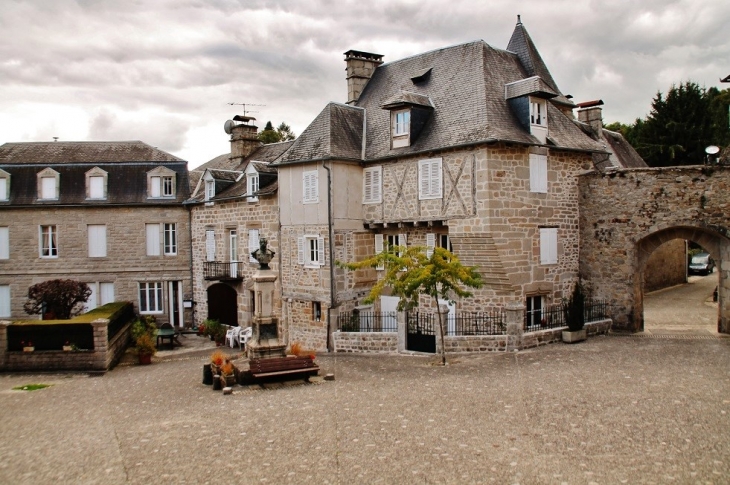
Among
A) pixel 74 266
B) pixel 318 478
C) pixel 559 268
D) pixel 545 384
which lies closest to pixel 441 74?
pixel 559 268

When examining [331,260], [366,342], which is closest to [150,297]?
[331,260]

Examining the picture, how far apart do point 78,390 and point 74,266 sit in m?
14.1

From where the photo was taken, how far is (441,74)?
20219mm

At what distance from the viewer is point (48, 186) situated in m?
27.0

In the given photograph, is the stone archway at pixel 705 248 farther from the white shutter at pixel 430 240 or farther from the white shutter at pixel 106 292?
the white shutter at pixel 106 292

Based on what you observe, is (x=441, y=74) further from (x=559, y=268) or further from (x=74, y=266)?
(x=74, y=266)

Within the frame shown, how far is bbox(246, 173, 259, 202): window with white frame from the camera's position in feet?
77.0

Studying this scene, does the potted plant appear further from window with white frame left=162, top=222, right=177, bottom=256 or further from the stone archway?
window with white frame left=162, top=222, right=177, bottom=256

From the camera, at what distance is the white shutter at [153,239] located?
27.5 m

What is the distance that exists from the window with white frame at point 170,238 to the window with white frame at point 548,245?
679 inches

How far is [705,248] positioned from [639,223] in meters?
1.92

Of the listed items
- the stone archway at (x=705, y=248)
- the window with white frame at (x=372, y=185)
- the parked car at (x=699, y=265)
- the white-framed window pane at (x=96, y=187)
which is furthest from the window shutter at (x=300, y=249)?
the parked car at (x=699, y=265)

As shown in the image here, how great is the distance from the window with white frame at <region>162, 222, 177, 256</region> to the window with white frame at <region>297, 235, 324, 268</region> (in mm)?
9635

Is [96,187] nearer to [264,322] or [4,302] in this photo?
[4,302]
